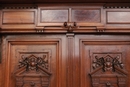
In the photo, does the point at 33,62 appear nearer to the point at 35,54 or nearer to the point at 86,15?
the point at 35,54

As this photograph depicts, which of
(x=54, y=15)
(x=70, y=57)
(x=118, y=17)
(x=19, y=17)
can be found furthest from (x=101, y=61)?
(x=19, y=17)

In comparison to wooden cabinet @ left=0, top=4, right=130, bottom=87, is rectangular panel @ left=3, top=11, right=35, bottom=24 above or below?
above

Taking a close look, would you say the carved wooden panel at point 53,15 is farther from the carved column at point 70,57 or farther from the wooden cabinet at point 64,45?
the carved column at point 70,57

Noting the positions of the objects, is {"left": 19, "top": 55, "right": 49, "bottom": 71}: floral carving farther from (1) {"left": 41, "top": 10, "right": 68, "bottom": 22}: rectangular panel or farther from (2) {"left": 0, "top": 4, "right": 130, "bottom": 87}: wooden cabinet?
(1) {"left": 41, "top": 10, "right": 68, "bottom": 22}: rectangular panel

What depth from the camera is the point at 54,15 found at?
1.52 m

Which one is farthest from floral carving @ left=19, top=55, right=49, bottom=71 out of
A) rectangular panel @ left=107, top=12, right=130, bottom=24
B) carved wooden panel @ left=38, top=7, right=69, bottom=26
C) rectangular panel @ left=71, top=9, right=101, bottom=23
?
rectangular panel @ left=107, top=12, right=130, bottom=24

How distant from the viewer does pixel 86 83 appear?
1.52m

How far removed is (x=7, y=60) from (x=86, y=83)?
62cm

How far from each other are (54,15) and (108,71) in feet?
1.89

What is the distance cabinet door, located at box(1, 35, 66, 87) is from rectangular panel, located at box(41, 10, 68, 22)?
0.42ft

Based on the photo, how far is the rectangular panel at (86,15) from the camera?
59.4 inches

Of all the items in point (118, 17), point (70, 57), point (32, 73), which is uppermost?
point (118, 17)

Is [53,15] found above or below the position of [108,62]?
above

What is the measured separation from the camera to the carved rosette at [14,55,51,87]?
4.95 ft
